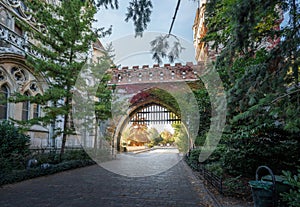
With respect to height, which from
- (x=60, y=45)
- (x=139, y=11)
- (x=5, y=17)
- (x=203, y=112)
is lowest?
(x=203, y=112)

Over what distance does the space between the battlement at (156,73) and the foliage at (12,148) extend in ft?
30.4

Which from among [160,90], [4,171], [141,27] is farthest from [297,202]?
[160,90]

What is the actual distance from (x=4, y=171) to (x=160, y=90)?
12.2 m

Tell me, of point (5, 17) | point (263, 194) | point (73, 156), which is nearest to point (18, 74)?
point (5, 17)

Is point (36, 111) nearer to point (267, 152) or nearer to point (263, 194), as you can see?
point (267, 152)

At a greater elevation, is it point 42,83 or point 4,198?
point 42,83

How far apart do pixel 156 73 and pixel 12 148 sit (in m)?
10.9

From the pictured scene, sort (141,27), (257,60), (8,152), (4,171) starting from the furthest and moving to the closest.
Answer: (8,152), (4,171), (257,60), (141,27)

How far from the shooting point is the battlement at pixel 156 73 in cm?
1527

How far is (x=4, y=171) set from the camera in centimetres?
616

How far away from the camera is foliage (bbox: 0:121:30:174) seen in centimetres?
679

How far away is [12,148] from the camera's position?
7.55 meters

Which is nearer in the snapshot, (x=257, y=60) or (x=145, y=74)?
(x=257, y=60)

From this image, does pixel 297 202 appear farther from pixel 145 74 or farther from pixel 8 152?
pixel 145 74
